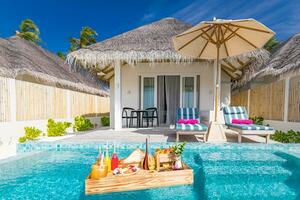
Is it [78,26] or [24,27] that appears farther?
[78,26]

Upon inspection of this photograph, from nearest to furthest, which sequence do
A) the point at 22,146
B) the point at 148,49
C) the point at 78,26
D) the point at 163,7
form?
the point at 22,146 < the point at 148,49 < the point at 163,7 < the point at 78,26

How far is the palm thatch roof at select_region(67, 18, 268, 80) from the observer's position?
22.0 feet

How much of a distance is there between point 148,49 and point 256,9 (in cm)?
1122

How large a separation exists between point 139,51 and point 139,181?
4.92 m

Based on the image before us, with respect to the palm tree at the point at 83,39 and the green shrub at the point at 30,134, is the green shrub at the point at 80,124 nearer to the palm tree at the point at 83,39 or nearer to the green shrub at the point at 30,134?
the green shrub at the point at 30,134

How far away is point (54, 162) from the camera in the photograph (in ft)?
13.6

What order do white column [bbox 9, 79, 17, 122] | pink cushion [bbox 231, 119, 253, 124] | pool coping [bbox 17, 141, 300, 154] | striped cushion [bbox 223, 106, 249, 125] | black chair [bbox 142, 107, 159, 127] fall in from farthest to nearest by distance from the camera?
black chair [bbox 142, 107, 159, 127] < striped cushion [bbox 223, 106, 249, 125] < white column [bbox 9, 79, 17, 122] < pink cushion [bbox 231, 119, 253, 124] < pool coping [bbox 17, 141, 300, 154]

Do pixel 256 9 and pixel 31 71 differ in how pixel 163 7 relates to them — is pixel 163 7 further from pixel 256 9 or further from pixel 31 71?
pixel 31 71

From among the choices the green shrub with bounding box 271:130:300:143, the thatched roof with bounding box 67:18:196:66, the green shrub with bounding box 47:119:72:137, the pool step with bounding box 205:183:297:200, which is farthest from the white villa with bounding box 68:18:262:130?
the pool step with bounding box 205:183:297:200

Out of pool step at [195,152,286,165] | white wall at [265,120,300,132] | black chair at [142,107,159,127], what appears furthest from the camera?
black chair at [142,107,159,127]

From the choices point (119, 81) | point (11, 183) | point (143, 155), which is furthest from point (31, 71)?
point (143, 155)

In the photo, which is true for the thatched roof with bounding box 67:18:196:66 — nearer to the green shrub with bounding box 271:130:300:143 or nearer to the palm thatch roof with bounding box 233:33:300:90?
the palm thatch roof with bounding box 233:33:300:90

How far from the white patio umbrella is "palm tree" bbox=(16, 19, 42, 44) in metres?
21.6

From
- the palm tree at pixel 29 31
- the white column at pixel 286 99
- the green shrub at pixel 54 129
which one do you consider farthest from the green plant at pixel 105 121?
the palm tree at pixel 29 31
